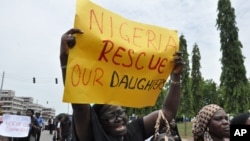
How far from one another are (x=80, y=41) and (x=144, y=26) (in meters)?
0.65

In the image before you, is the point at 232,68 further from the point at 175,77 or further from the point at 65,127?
the point at 175,77

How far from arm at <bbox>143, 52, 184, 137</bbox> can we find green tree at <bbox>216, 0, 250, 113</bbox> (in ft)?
85.0

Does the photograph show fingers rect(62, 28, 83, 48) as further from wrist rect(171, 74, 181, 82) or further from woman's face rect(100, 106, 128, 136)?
wrist rect(171, 74, 181, 82)

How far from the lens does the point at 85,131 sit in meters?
2.84

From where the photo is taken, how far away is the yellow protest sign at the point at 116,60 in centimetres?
281

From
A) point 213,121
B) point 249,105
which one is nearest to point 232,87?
point 249,105

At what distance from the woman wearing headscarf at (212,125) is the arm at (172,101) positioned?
39 centimetres

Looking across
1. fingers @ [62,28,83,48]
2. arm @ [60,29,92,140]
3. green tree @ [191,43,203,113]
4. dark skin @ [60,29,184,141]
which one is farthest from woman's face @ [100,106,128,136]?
green tree @ [191,43,203,113]

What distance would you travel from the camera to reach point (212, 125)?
3559mm

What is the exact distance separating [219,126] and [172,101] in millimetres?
511

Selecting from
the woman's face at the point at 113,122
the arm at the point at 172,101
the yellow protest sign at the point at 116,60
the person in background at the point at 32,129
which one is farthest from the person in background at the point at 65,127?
the woman's face at the point at 113,122

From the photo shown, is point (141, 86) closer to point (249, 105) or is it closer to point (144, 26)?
point (144, 26)

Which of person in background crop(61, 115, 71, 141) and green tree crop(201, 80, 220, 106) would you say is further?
green tree crop(201, 80, 220, 106)

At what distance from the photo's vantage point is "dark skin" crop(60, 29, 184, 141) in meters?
2.77
